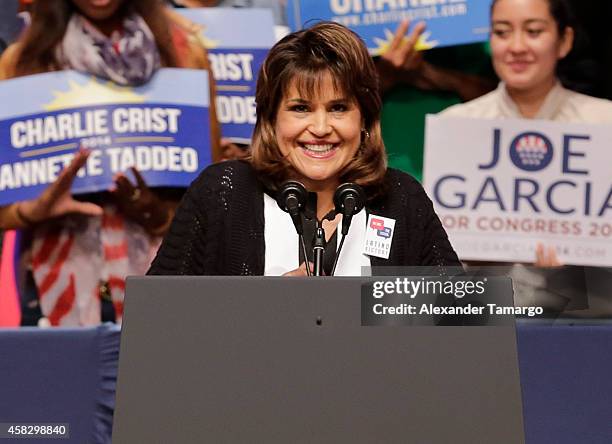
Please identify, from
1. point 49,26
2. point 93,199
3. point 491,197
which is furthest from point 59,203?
→ point 491,197

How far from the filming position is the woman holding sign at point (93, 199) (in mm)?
3521

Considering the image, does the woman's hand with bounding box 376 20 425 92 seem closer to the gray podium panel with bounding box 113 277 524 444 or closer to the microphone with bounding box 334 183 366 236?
the microphone with bounding box 334 183 366 236

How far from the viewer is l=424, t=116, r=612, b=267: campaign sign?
11.5 feet

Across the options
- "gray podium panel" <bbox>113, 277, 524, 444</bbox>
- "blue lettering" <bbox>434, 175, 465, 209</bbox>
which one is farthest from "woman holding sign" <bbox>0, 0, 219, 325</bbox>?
"gray podium panel" <bbox>113, 277, 524, 444</bbox>

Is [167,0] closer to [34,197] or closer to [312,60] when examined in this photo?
[34,197]

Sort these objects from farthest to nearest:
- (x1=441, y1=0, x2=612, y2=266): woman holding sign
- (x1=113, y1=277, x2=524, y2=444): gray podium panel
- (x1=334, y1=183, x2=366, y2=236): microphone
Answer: (x1=441, y1=0, x2=612, y2=266): woman holding sign → (x1=334, y1=183, x2=366, y2=236): microphone → (x1=113, y1=277, x2=524, y2=444): gray podium panel

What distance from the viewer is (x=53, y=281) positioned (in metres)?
3.54

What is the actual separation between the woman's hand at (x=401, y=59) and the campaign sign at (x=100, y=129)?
0.69 m

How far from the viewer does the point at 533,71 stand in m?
3.51

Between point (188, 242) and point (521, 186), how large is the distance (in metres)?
1.91

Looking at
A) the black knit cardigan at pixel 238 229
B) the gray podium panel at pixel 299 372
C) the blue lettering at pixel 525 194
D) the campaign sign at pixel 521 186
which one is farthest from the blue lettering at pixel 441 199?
the gray podium panel at pixel 299 372

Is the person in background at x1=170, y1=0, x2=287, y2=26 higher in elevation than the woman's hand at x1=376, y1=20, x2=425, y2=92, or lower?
higher

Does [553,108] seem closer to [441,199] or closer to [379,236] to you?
[441,199]

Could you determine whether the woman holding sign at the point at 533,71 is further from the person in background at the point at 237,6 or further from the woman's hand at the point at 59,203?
the woman's hand at the point at 59,203
